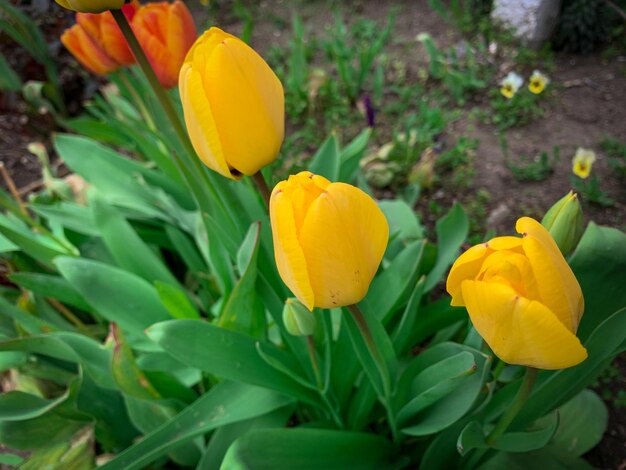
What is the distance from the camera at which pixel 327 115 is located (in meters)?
2.08

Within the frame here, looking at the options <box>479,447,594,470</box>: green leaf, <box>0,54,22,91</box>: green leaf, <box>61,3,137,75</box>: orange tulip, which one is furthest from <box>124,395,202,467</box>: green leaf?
<box>0,54,22,91</box>: green leaf

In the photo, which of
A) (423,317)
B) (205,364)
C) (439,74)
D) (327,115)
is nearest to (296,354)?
(205,364)

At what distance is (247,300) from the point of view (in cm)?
87

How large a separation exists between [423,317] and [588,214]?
2.36 feet

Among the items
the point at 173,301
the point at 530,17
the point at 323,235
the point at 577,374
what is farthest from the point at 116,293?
the point at 530,17

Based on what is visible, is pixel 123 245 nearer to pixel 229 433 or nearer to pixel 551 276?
pixel 229 433

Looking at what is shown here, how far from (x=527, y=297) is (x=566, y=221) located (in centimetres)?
17

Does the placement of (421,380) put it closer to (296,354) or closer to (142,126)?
(296,354)

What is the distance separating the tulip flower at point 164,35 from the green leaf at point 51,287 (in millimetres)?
503

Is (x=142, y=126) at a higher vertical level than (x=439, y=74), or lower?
higher

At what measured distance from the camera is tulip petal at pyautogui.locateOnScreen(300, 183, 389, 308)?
51 centimetres

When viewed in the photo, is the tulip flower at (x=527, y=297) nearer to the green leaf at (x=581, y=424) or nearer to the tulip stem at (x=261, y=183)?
the tulip stem at (x=261, y=183)

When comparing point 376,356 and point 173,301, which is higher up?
point 376,356

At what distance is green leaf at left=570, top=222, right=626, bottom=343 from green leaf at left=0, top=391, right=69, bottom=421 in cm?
82
